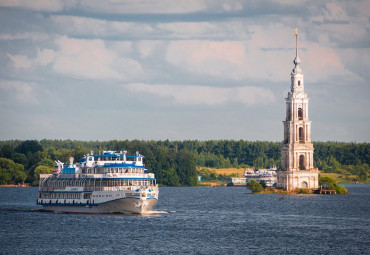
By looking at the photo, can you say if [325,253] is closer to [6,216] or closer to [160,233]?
[160,233]

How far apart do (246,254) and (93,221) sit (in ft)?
137

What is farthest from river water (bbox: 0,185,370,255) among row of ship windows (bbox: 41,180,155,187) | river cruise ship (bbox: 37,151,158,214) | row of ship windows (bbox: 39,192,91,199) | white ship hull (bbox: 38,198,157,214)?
row of ship windows (bbox: 41,180,155,187)

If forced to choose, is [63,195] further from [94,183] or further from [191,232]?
[191,232]

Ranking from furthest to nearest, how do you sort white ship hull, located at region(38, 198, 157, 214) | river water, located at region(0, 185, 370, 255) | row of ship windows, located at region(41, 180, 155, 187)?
row of ship windows, located at region(41, 180, 155, 187) → white ship hull, located at region(38, 198, 157, 214) → river water, located at region(0, 185, 370, 255)

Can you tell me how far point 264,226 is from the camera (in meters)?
129

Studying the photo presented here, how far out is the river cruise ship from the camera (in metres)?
138

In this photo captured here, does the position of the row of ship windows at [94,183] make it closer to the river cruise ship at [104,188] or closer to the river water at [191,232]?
the river cruise ship at [104,188]

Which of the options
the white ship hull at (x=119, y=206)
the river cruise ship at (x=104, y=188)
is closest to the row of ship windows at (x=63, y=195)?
the river cruise ship at (x=104, y=188)

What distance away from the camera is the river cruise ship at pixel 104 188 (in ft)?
454

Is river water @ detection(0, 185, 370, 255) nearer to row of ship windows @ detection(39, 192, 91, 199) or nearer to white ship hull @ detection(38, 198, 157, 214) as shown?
white ship hull @ detection(38, 198, 157, 214)

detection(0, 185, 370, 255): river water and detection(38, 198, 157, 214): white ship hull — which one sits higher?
detection(38, 198, 157, 214): white ship hull

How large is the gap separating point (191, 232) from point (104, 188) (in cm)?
2691

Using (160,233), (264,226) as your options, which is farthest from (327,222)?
(160,233)

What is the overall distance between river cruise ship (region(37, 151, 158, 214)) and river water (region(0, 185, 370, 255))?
2.42 m
